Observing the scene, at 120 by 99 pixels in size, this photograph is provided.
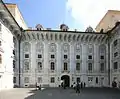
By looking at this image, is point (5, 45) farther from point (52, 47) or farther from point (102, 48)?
point (102, 48)

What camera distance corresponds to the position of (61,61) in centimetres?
4422

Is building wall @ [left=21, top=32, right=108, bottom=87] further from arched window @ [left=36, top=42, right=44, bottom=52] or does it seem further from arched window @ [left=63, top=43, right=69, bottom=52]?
arched window @ [left=63, top=43, right=69, bottom=52]

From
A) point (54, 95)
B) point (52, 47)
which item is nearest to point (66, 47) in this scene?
point (52, 47)

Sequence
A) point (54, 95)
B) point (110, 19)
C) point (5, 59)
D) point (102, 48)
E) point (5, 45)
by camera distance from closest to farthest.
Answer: point (54, 95) → point (5, 59) → point (5, 45) → point (102, 48) → point (110, 19)

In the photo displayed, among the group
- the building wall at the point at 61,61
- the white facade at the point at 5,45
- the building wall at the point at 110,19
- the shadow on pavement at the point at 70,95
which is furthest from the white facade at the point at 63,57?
the shadow on pavement at the point at 70,95

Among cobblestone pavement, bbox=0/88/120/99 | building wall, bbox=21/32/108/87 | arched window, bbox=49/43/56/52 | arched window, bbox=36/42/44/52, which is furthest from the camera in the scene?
arched window, bbox=49/43/56/52

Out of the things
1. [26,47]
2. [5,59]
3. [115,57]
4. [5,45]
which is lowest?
[5,59]

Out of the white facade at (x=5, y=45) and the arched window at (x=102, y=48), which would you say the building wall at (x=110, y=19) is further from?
the white facade at (x=5, y=45)

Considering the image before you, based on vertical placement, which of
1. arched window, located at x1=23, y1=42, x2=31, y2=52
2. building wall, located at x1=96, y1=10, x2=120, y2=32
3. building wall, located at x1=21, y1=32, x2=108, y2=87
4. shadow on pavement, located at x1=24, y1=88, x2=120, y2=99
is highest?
building wall, located at x1=96, y1=10, x2=120, y2=32

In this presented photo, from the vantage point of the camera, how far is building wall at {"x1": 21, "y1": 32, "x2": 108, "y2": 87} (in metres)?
43.2

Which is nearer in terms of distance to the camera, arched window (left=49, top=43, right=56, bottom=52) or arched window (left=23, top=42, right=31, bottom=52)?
arched window (left=23, top=42, right=31, bottom=52)

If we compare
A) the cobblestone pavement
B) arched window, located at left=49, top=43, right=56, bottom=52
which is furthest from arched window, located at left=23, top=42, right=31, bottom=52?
the cobblestone pavement

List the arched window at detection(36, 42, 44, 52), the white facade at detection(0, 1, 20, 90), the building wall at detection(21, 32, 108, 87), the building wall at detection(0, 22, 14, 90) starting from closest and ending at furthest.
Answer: the white facade at detection(0, 1, 20, 90)
the building wall at detection(0, 22, 14, 90)
the building wall at detection(21, 32, 108, 87)
the arched window at detection(36, 42, 44, 52)

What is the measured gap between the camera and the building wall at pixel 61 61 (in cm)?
4325
